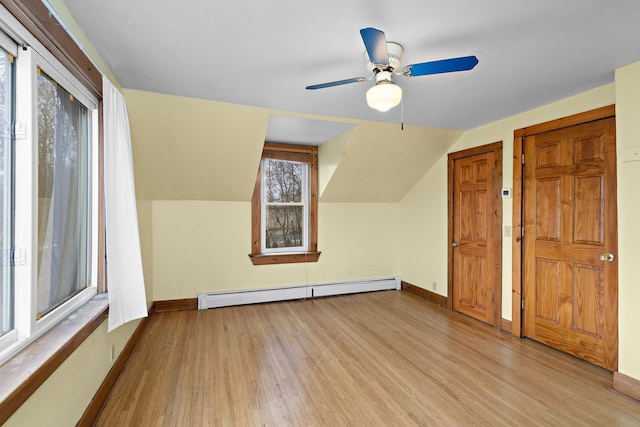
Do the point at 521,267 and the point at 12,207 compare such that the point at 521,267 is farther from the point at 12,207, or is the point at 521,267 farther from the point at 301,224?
the point at 12,207

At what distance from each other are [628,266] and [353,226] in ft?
10.8

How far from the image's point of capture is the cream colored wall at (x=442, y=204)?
287 centimetres

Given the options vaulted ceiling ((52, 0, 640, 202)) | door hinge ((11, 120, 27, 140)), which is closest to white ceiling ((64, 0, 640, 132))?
vaulted ceiling ((52, 0, 640, 202))

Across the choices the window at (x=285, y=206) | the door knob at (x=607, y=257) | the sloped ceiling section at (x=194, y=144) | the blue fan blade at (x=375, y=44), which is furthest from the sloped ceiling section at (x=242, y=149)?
the door knob at (x=607, y=257)

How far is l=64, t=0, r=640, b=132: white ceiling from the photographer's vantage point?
1.61 metres

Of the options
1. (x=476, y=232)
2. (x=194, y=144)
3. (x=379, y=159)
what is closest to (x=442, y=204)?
(x=476, y=232)

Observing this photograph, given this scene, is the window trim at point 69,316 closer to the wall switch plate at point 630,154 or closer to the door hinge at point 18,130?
the door hinge at point 18,130

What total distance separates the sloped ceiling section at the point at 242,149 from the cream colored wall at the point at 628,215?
183 cm

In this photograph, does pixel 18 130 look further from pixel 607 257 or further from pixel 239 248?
pixel 607 257

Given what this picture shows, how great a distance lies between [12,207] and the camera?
136 centimetres

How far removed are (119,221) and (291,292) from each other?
280 cm

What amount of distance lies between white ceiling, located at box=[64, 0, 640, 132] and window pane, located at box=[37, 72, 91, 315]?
1.61 ft

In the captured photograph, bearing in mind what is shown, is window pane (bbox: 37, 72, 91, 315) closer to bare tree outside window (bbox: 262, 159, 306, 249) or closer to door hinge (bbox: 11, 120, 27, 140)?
door hinge (bbox: 11, 120, 27, 140)

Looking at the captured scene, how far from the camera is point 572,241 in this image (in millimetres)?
2826
